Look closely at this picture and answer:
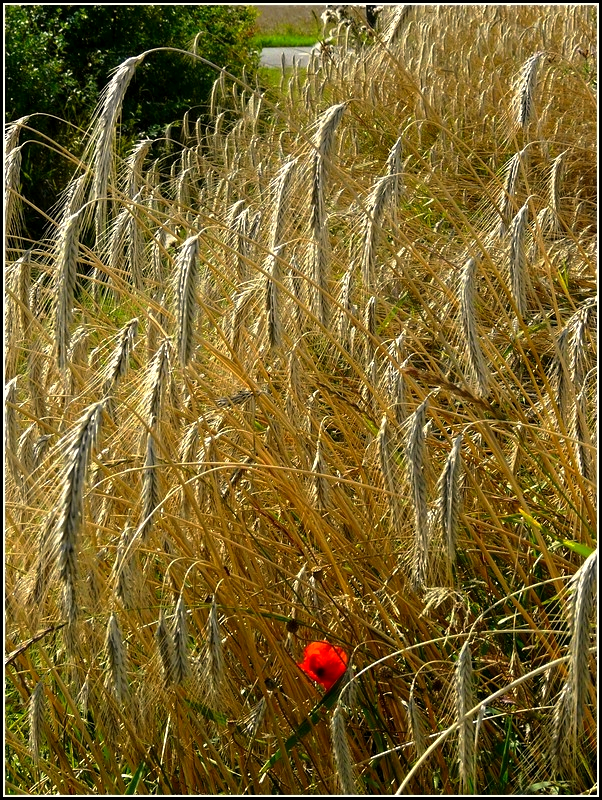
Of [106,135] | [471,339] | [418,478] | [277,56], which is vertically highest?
[277,56]

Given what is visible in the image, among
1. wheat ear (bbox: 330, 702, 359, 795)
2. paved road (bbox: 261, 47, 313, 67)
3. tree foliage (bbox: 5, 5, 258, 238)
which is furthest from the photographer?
paved road (bbox: 261, 47, 313, 67)

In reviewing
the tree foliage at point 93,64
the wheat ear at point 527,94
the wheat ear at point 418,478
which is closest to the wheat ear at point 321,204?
the wheat ear at point 418,478

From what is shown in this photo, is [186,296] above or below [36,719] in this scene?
above

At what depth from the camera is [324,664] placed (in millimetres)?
1295

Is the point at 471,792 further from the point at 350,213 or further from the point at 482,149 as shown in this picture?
the point at 482,149

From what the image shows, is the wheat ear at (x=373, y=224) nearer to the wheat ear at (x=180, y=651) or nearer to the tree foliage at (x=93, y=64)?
the wheat ear at (x=180, y=651)

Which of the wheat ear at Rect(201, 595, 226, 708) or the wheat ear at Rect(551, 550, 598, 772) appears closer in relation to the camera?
the wheat ear at Rect(551, 550, 598, 772)

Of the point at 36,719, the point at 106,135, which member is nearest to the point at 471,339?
the point at 106,135

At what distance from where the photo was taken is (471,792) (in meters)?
1.26

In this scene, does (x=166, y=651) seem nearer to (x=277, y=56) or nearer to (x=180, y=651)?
(x=180, y=651)

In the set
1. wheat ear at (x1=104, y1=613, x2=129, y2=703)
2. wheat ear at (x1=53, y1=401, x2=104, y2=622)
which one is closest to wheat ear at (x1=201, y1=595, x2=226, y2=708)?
wheat ear at (x1=104, y1=613, x2=129, y2=703)

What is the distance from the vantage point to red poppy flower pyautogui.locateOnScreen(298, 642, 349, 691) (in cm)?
128

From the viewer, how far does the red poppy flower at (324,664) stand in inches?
50.6

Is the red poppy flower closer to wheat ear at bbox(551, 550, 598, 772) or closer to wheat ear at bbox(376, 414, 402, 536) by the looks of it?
wheat ear at bbox(376, 414, 402, 536)
